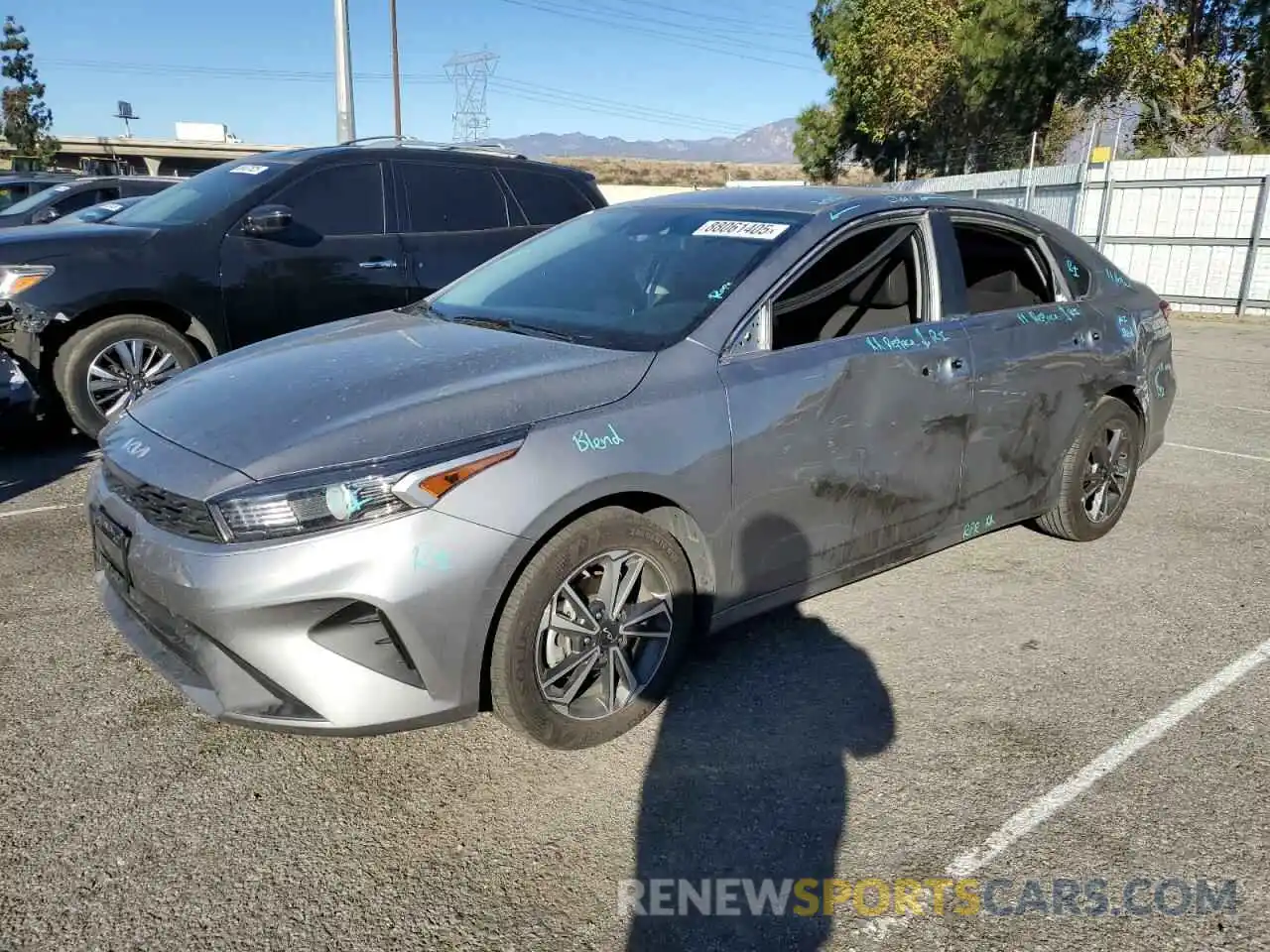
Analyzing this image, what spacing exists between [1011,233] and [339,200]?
449 cm

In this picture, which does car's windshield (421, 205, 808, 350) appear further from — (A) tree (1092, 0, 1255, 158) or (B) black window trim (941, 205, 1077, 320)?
(A) tree (1092, 0, 1255, 158)

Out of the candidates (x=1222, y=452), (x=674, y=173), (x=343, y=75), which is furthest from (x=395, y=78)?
(x=674, y=173)

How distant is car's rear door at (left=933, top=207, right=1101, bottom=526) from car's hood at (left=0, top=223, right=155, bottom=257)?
4.93m

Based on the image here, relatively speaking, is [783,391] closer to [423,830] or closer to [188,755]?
[423,830]

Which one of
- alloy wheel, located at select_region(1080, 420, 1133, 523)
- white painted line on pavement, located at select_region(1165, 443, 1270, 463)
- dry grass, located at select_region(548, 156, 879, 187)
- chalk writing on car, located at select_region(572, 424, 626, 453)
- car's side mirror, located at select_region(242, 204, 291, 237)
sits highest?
dry grass, located at select_region(548, 156, 879, 187)

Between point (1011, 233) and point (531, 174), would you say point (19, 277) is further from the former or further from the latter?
point (1011, 233)

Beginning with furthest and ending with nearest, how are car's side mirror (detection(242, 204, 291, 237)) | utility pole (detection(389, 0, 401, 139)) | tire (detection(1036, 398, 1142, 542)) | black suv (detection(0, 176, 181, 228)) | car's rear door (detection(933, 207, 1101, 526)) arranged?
utility pole (detection(389, 0, 401, 139)) → black suv (detection(0, 176, 181, 228)) → car's side mirror (detection(242, 204, 291, 237)) → tire (detection(1036, 398, 1142, 542)) → car's rear door (detection(933, 207, 1101, 526))

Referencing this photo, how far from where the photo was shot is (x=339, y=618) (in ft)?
8.14

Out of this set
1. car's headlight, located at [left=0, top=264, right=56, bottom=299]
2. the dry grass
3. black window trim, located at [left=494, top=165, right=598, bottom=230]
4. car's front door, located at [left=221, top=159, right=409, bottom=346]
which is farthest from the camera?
the dry grass

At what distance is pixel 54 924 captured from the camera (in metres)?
2.25

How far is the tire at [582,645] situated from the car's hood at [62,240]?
4.76m

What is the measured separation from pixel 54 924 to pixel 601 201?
21.8ft

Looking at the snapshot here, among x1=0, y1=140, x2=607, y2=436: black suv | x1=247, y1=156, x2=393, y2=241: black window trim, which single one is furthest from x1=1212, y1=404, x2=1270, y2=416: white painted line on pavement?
x1=247, y1=156, x2=393, y2=241: black window trim

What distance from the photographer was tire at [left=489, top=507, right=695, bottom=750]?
2.69 metres
